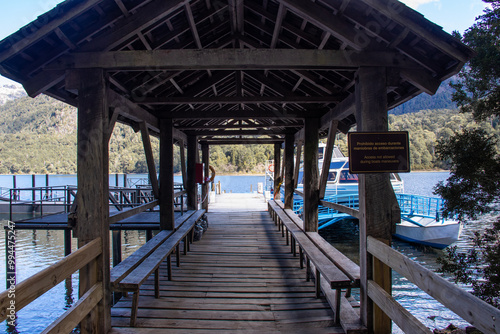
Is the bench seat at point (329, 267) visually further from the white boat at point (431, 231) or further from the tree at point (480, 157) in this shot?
the white boat at point (431, 231)

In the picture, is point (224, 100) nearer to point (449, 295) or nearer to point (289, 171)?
point (449, 295)

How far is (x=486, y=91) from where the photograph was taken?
20.3ft

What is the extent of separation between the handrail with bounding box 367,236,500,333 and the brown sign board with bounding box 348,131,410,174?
757 millimetres

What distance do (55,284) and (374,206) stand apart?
2964 millimetres

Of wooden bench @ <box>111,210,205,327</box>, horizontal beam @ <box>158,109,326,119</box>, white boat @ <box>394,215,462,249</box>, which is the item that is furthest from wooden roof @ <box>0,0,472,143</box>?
white boat @ <box>394,215,462,249</box>

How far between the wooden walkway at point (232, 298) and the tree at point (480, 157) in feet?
10.5

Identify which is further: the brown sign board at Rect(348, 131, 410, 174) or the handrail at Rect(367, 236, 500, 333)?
the brown sign board at Rect(348, 131, 410, 174)

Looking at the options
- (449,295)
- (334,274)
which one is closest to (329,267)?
(334,274)

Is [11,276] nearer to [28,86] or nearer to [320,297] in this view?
[28,86]

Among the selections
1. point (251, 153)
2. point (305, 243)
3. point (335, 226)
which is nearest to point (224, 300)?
point (305, 243)

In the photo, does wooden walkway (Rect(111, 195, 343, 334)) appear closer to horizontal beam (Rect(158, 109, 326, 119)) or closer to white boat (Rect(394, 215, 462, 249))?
horizontal beam (Rect(158, 109, 326, 119))

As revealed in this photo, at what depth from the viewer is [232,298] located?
432 centimetres

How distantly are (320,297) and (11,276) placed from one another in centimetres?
997

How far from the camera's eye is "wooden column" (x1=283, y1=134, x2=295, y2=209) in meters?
9.45
